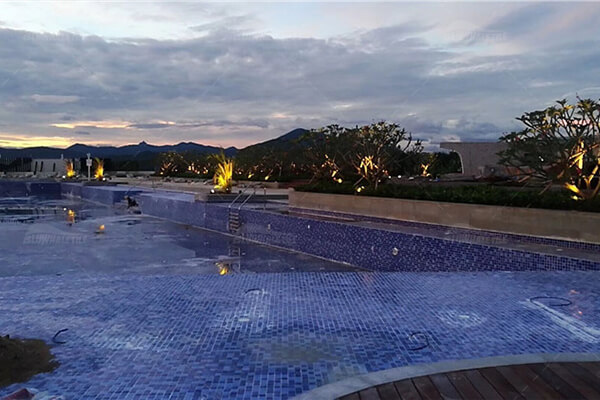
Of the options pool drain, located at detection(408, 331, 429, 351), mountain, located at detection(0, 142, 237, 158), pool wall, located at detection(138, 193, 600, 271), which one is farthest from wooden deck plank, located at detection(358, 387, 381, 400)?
mountain, located at detection(0, 142, 237, 158)

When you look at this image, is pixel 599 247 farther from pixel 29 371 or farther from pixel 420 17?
pixel 29 371

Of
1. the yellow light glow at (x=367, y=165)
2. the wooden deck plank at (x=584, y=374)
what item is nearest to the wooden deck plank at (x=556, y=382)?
the wooden deck plank at (x=584, y=374)

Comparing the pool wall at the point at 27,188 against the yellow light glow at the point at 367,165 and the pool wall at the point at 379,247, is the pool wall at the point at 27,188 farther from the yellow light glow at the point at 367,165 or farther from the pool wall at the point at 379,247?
the yellow light glow at the point at 367,165

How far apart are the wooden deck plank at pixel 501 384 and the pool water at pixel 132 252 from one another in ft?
15.5

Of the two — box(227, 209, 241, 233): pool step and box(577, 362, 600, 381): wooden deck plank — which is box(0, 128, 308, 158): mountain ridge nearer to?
box(227, 209, 241, 233): pool step

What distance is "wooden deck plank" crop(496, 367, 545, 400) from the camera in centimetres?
231

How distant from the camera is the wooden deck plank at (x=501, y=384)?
2.32m

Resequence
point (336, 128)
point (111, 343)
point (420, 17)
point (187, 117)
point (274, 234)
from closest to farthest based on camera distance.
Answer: point (111, 343) < point (420, 17) < point (274, 234) < point (187, 117) < point (336, 128)

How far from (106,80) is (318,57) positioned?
618 centimetres

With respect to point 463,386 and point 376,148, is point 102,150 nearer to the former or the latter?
point 376,148

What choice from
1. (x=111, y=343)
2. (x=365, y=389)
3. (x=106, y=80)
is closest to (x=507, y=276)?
(x=365, y=389)

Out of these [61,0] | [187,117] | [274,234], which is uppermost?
[61,0]

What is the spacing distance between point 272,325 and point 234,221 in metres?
8.03

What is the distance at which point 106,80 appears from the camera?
13.6 m
